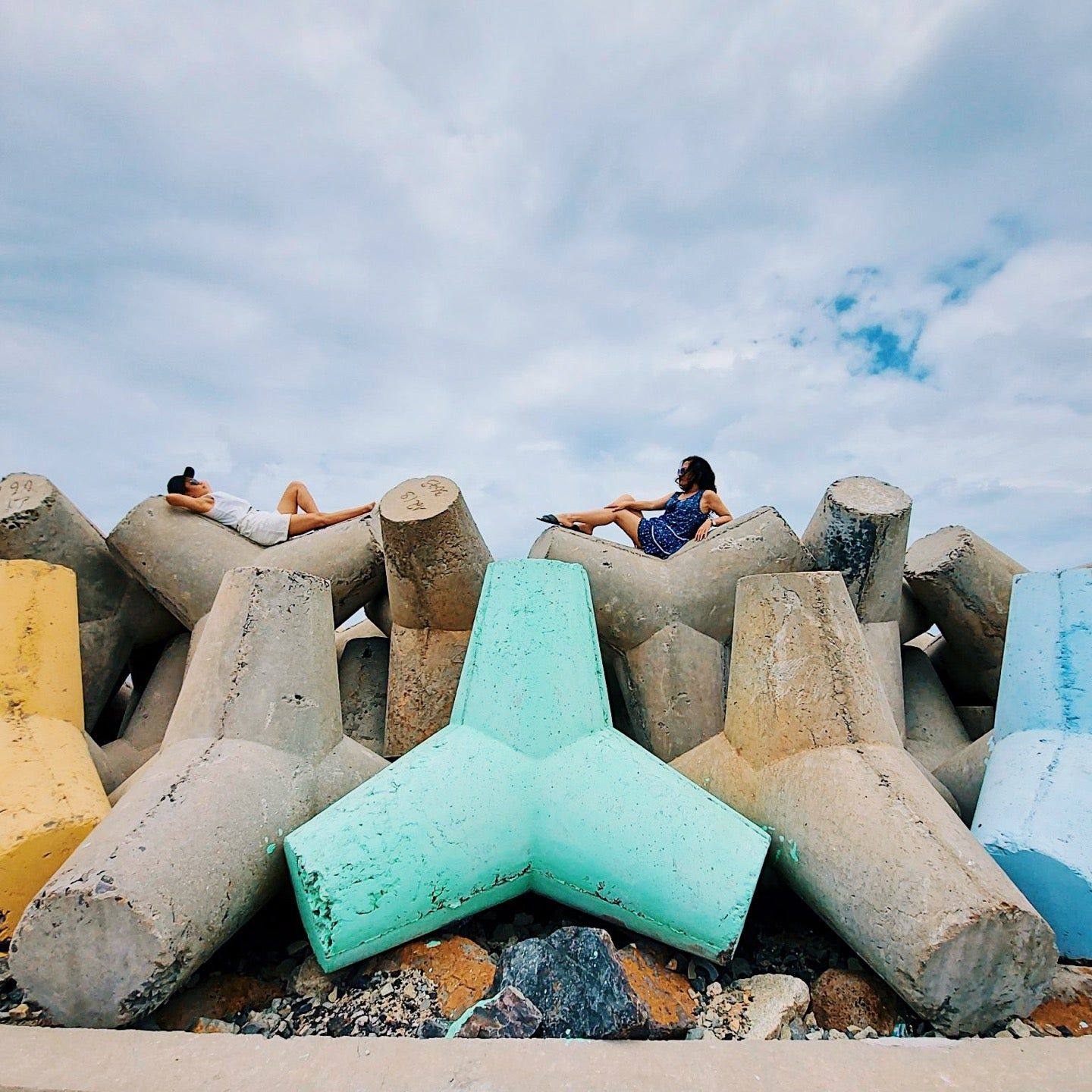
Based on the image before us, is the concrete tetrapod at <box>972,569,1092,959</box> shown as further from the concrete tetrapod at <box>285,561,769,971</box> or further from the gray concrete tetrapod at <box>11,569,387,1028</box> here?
the gray concrete tetrapod at <box>11,569,387,1028</box>

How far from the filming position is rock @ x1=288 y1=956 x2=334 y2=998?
1799 millimetres

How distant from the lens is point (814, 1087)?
52.6 inches

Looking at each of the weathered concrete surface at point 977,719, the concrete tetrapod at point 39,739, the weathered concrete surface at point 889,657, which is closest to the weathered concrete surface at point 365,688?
the concrete tetrapod at point 39,739

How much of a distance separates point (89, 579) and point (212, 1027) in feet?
7.64

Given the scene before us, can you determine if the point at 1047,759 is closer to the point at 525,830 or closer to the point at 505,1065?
the point at 525,830

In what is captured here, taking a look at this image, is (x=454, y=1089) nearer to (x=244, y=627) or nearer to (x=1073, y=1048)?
(x=1073, y=1048)

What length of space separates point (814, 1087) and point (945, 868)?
2.01 feet

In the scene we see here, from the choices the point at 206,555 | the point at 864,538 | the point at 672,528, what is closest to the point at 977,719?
the point at 864,538

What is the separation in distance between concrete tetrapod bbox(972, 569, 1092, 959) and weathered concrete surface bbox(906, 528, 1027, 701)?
72cm

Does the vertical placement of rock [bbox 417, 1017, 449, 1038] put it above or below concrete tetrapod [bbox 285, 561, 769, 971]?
below

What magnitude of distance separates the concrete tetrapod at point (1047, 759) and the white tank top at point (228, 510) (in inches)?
118

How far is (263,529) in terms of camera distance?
3535mm

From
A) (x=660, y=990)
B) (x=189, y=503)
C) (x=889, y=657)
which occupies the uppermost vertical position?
(x=189, y=503)

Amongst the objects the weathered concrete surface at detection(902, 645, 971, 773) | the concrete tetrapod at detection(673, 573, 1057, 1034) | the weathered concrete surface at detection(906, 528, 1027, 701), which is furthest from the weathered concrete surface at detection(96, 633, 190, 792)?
the weathered concrete surface at detection(906, 528, 1027, 701)
